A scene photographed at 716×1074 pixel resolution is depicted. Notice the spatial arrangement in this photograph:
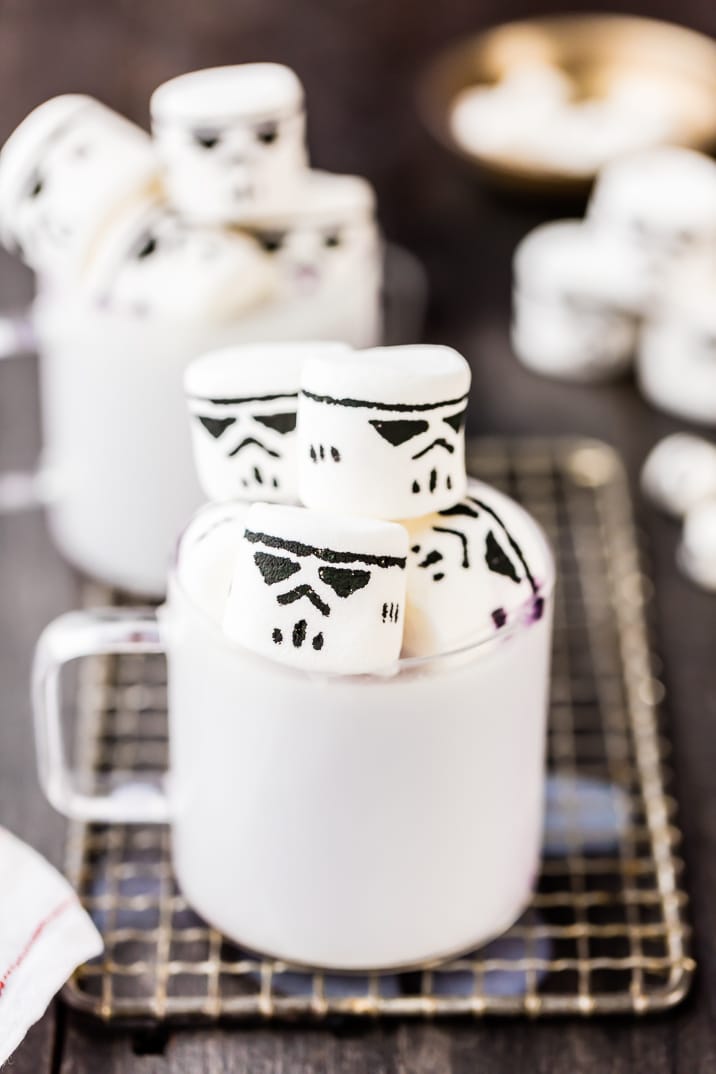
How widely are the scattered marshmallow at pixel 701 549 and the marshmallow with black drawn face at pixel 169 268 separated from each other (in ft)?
1.14

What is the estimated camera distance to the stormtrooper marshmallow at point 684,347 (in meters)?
1.14

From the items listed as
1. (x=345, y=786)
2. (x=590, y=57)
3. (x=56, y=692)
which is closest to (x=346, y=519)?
(x=345, y=786)

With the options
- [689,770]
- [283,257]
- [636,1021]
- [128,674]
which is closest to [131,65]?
[283,257]

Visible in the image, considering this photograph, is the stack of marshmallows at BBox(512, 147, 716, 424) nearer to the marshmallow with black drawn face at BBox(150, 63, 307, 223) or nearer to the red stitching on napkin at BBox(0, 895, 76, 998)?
the marshmallow with black drawn face at BBox(150, 63, 307, 223)

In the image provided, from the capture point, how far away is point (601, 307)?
1.20 meters

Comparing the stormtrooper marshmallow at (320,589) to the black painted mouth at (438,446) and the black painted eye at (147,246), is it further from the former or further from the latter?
the black painted eye at (147,246)

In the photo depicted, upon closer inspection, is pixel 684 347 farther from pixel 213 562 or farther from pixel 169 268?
pixel 213 562

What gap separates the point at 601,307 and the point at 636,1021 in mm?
629

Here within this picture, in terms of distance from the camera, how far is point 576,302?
1.21 metres

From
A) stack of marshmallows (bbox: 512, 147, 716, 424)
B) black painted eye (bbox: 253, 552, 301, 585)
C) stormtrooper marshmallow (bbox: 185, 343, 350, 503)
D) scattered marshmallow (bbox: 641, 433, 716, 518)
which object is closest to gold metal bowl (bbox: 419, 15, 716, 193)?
stack of marshmallows (bbox: 512, 147, 716, 424)

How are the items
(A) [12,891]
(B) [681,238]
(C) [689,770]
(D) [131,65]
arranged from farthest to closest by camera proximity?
(D) [131,65] < (B) [681,238] < (C) [689,770] < (A) [12,891]

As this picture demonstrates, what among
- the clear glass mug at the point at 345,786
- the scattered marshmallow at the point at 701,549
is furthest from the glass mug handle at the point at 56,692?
the scattered marshmallow at the point at 701,549

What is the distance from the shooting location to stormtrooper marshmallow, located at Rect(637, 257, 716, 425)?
114 cm

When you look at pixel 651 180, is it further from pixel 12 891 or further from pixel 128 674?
pixel 12 891
